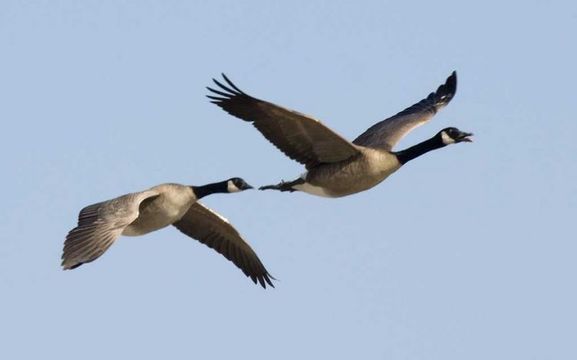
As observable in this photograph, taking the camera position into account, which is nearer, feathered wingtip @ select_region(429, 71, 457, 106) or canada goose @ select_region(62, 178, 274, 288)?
canada goose @ select_region(62, 178, 274, 288)

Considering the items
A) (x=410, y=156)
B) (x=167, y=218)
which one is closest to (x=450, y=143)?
(x=410, y=156)

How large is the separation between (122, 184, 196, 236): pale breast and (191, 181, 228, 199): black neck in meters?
0.35

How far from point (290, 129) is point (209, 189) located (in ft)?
6.33

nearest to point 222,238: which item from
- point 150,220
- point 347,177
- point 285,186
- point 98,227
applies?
point 285,186

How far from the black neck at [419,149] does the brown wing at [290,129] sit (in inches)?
28.2

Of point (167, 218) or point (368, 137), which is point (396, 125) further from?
point (167, 218)

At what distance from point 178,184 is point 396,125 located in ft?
12.8

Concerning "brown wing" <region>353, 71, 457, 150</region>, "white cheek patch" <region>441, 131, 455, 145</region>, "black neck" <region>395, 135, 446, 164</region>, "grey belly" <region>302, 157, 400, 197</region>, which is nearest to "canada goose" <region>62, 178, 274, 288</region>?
"grey belly" <region>302, 157, 400, 197</region>

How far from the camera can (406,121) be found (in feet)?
73.0

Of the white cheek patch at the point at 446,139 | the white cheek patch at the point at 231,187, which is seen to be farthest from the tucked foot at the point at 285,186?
the white cheek patch at the point at 446,139

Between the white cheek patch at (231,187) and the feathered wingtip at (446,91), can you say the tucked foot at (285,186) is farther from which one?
the feathered wingtip at (446,91)

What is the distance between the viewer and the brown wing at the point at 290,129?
18891 mm

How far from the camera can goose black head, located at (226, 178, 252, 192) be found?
2112 centimetres

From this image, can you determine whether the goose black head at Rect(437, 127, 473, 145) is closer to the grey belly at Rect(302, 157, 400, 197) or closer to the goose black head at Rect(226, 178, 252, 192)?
the grey belly at Rect(302, 157, 400, 197)
